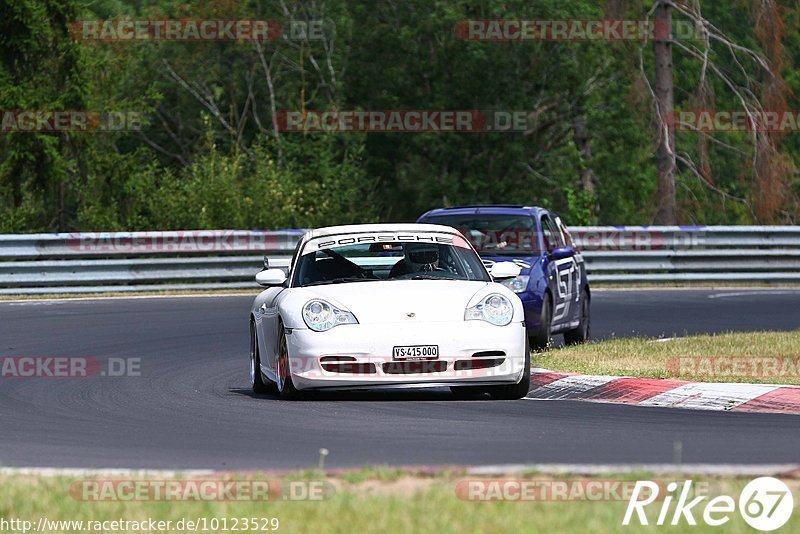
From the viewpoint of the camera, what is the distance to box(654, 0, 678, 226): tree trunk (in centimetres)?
3569

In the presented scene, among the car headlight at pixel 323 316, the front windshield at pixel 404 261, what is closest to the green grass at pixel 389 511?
the car headlight at pixel 323 316

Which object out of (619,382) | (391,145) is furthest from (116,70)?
(619,382)

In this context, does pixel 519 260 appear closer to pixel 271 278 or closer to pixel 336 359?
pixel 271 278

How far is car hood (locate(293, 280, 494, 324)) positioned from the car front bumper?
8 centimetres

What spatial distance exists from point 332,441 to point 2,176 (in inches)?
1030

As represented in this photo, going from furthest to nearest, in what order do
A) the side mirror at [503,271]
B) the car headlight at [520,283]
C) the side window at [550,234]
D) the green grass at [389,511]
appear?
the side window at [550,234]
the car headlight at [520,283]
the side mirror at [503,271]
the green grass at [389,511]

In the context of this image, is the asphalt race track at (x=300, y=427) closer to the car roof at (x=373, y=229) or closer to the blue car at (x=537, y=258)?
the car roof at (x=373, y=229)

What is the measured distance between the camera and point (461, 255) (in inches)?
542

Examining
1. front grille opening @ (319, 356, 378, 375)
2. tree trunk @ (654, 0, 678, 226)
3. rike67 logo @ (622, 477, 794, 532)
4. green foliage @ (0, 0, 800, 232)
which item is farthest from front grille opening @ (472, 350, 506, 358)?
green foliage @ (0, 0, 800, 232)

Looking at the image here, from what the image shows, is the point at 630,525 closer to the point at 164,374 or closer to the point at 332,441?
the point at 332,441

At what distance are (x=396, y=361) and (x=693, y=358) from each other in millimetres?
4281

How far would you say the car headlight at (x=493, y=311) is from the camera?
486 inches

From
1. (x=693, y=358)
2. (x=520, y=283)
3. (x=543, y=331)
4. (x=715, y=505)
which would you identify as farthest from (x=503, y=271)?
(x=715, y=505)

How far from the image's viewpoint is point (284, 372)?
41.2 feet
